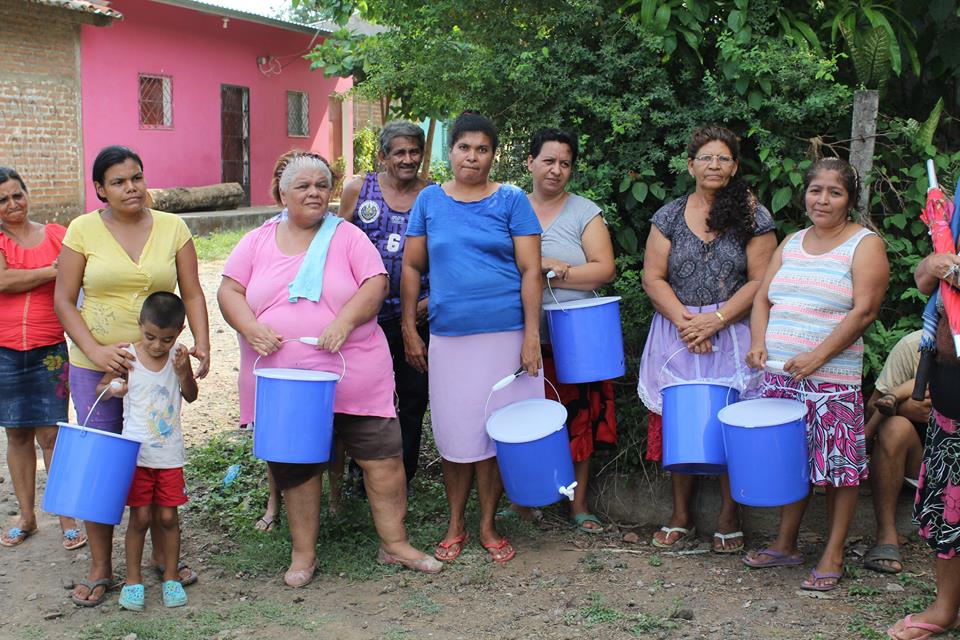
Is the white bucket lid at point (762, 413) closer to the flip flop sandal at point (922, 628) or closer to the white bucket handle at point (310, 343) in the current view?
the flip flop sandal at point (922, 628)

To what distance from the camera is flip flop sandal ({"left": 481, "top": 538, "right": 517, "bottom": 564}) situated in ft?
13.8

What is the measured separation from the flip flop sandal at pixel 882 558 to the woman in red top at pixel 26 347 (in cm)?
337

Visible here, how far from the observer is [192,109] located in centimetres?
1606

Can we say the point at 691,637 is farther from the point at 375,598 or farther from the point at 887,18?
the point at 887,18

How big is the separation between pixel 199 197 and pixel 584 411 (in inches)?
473

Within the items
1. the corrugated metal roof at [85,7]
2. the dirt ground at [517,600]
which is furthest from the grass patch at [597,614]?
the corrugated metal roof at [85,7]

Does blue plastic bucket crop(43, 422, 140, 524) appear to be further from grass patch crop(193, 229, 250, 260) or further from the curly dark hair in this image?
grass patch crop(193, 229, 250, 260)

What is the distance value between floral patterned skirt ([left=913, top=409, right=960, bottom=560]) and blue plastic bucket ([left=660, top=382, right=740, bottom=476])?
0.74 metres

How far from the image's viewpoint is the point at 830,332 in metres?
3.75

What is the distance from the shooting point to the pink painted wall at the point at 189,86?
14102mm

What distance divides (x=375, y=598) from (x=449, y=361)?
0.99 meters

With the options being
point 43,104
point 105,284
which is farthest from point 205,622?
point 43,104

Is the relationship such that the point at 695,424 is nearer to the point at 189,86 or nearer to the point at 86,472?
the point at 86,472

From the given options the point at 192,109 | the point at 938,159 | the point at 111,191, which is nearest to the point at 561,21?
the point at 938,159
